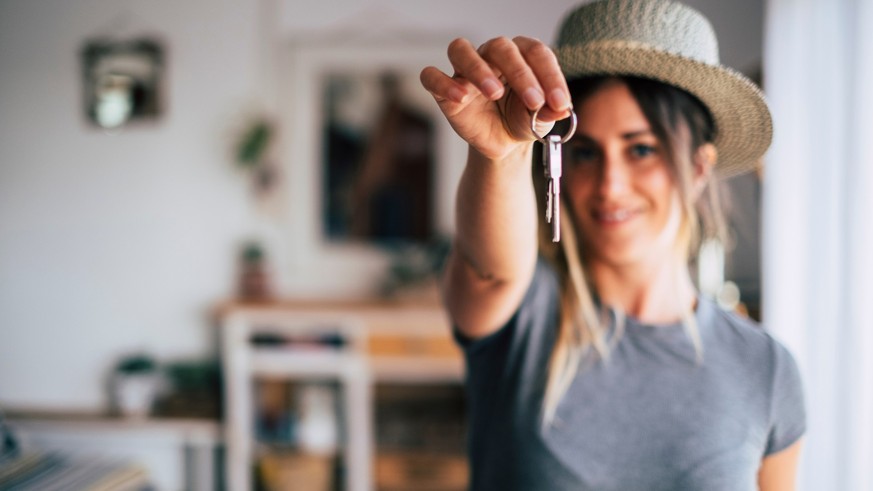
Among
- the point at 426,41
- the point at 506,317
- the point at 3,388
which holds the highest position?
the point at 426,41

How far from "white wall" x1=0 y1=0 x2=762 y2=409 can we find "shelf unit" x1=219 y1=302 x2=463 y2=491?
1.36 ft

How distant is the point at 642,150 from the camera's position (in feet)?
2.10

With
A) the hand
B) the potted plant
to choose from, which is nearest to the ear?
the hand

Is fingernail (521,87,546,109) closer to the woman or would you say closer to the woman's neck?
the woman

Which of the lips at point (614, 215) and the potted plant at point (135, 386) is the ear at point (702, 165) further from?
the potted plant at point (135, 386)

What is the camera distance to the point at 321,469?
2.20 m

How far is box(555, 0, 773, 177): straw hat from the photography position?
1.94ft

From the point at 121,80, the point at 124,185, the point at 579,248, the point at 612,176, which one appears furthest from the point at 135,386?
the point at 612,176

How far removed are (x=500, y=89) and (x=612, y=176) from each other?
287 millimetres

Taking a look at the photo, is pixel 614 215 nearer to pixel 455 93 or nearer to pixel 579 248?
pixel 579 248

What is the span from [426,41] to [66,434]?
6.94 ft

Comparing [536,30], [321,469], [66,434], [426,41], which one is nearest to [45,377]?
[66,434]

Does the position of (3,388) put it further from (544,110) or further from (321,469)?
(544,110)

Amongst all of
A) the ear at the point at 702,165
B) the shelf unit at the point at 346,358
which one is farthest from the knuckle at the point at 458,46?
the shelf unit at the point at 346,358
